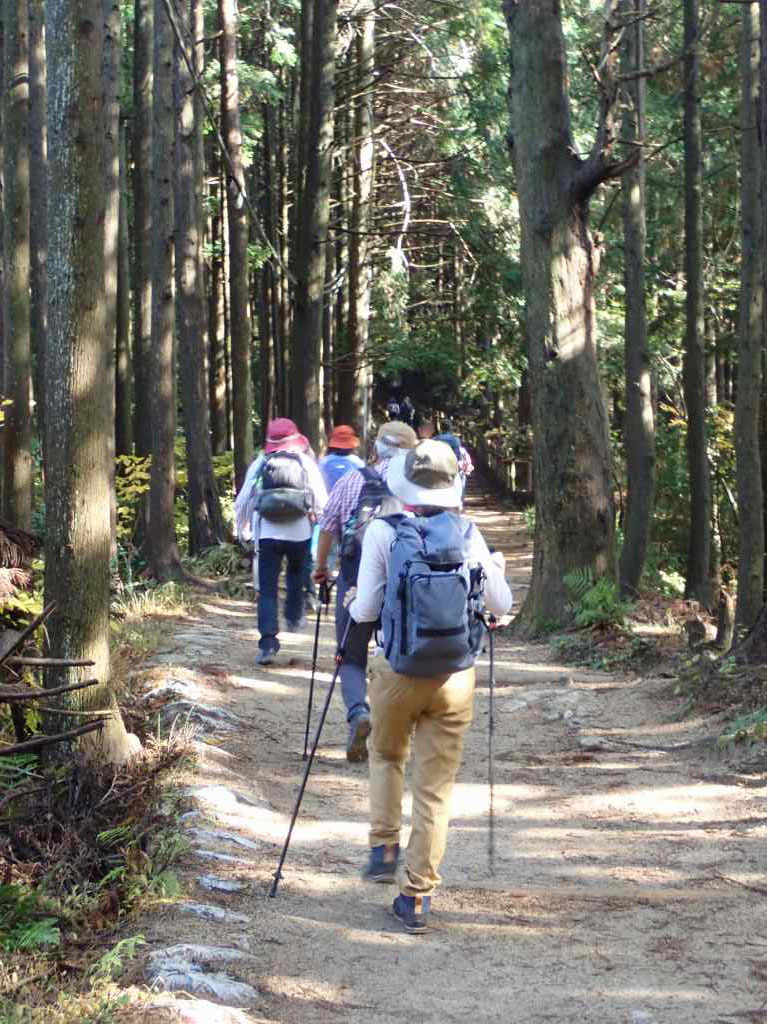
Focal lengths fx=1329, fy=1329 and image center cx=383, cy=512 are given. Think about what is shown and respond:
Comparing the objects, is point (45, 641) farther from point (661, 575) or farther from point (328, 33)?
point (661, 575)

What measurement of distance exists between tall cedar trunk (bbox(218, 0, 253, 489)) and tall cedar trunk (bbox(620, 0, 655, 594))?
5.48 metres

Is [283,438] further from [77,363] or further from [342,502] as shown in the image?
[77,363]

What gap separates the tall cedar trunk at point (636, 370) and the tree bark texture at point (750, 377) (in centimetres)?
156

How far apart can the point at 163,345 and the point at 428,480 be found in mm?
11804

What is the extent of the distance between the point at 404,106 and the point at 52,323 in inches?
972

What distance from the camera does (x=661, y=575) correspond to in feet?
76.0

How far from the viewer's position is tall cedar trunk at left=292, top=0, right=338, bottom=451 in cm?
1900

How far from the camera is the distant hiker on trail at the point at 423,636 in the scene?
18.1 feet

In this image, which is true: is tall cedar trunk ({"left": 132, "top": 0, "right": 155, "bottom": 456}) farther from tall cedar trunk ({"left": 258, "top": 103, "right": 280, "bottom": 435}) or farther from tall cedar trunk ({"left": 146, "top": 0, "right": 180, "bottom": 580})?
tall cedar trunk ({"left": 258, "top": 103, "right": 280, "bottom": 435})

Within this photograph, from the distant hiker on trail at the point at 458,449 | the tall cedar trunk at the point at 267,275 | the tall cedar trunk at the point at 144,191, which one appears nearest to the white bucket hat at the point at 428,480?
the distant hiker on trail at the point at 458,449

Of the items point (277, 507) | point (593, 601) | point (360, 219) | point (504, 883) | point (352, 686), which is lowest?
point (504, 883)

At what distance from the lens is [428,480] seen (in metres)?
5.76

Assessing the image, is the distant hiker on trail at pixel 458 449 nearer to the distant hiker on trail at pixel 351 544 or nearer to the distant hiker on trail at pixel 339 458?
the distant hiker on trail at pixel 339 458

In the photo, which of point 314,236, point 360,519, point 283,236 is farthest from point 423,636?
point 283,236
